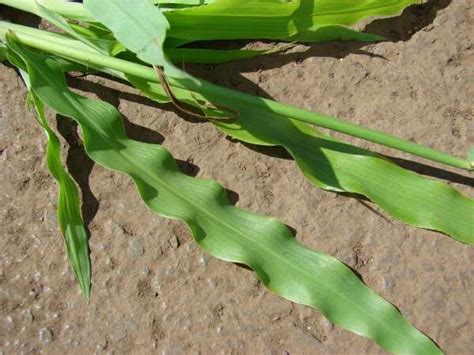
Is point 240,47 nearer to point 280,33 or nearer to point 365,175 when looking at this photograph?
point 280,33

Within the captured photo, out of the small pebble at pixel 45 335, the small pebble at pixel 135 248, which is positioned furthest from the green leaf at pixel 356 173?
the small pebble at pixel 45 335

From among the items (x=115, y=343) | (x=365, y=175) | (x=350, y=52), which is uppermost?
(x=350, y=52)

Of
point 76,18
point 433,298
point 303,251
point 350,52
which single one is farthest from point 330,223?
point 76,18

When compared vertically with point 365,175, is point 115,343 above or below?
below

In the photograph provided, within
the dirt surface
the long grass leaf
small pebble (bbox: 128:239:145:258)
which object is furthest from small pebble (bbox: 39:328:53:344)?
the long grass leaf

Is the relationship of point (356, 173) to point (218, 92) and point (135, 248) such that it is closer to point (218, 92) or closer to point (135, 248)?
point (218, 92)

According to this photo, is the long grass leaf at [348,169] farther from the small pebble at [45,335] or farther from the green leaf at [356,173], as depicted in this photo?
the small pebble at [45,335]

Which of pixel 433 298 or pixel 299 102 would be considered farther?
pixel 299 102
